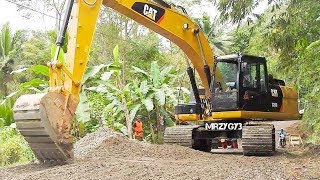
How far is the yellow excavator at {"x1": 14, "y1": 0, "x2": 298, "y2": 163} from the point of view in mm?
7211

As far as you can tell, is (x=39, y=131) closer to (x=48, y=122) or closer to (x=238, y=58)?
(x=48, y=122)

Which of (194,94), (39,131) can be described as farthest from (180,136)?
(39,131)

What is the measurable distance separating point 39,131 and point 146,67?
15.8 m

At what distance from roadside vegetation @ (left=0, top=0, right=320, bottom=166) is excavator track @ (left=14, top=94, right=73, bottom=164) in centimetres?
424

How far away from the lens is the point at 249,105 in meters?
10.4

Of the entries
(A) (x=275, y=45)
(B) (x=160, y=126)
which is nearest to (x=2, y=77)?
(B) (x=160, y=126)

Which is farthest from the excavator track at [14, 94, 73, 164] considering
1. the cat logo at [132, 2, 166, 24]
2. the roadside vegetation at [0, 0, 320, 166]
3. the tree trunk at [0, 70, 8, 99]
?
the tree trunk at [0, 70, 8, 99]

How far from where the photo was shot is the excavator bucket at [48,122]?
23.0ft

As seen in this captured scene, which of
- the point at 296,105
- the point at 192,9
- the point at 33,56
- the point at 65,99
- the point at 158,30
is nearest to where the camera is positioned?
the point at 65,99

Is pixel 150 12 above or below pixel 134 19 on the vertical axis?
above

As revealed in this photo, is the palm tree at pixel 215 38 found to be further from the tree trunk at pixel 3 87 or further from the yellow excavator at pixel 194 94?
the yellow excavator at pixel 194 94

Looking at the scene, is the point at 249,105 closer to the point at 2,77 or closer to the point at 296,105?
the point at 296,105

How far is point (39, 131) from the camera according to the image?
7.08 m

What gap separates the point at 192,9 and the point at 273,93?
18963 mm
